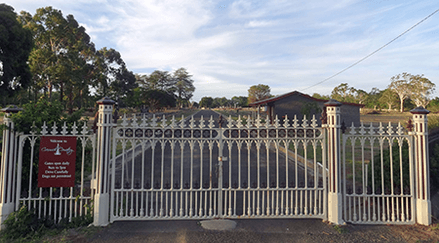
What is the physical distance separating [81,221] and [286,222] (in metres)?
4.03

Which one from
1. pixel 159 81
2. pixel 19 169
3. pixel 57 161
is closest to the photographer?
pixel 19 169

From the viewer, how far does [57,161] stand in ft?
15.3

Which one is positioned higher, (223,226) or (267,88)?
(267,88)

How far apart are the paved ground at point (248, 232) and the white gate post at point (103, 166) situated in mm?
292

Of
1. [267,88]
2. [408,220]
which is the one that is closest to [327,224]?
[408,220]

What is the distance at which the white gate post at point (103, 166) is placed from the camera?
454 centimetres

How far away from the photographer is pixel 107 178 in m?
4.62

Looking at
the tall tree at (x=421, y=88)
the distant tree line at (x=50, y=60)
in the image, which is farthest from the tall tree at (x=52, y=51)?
the tall tree at (x=421, y=88)

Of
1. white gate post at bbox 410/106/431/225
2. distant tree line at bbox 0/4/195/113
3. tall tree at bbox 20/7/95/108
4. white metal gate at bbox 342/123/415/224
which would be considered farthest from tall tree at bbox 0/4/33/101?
white gate post at bbox 410/106/431/225

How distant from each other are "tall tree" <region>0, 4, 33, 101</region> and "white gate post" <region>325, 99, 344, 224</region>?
61.0 feet

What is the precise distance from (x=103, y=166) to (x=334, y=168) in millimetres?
4524

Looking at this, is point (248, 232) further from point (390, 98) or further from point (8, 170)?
point (390, 98)

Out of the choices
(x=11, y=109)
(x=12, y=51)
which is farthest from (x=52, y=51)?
(x=11, y=109)

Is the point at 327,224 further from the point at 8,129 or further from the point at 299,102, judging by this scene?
the point at 299,102
